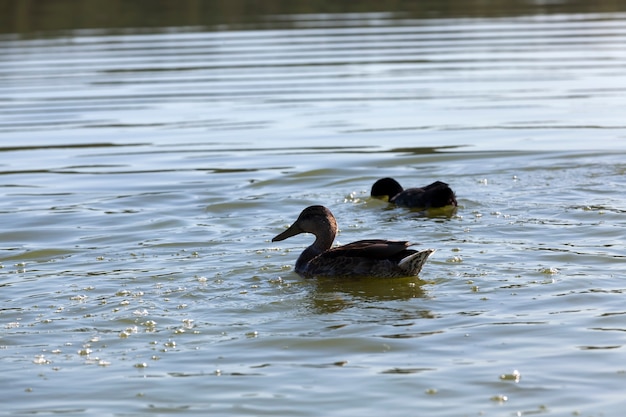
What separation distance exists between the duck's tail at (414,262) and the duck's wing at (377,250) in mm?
111

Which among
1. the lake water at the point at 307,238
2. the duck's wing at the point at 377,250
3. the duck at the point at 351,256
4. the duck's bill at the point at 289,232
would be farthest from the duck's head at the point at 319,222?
the duck's wing at the point at 377,250

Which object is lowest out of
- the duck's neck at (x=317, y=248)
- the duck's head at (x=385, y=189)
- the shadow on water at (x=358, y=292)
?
the shadow on water at (x=358, y=292)

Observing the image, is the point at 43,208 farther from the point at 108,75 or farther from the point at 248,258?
the point at 108,75

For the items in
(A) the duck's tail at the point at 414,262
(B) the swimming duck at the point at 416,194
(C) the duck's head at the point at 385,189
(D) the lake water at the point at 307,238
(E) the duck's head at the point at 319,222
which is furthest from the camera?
(C) the duck's head at the point at 385,189

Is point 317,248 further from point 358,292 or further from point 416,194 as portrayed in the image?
point 416,194

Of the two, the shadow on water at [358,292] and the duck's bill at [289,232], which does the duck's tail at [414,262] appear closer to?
the shadow on water at [358,292]

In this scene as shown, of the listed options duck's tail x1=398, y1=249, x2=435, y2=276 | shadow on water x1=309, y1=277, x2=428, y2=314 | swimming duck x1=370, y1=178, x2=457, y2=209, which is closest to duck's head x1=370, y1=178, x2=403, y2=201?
swimming duck x1=370, y1=178, x2=457, y2=209

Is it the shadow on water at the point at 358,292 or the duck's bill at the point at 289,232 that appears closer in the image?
the shadow on water at the point at 358,292

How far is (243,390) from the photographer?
7.51 metres

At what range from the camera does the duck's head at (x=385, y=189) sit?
14.3 meters

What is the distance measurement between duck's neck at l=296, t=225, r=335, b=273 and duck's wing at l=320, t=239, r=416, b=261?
39 centimetres

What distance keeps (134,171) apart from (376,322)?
867cm

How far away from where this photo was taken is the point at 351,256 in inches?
414

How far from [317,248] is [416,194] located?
2.94 meters
